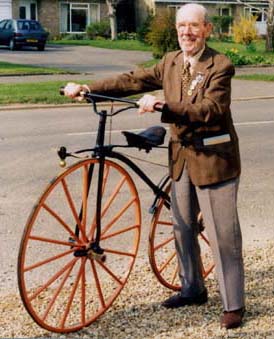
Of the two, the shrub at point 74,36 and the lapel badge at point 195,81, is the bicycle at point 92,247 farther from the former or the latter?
the shrub at point 74,36

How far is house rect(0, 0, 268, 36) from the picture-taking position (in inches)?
2162

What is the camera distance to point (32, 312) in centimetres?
422

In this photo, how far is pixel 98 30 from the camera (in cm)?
5428

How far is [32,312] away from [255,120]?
429 inches

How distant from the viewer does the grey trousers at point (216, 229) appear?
441 cm

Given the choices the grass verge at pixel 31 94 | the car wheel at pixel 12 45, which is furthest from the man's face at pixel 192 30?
the car wheel at pixel 12 45

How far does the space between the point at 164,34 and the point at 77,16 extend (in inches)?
1118

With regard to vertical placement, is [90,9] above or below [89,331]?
above

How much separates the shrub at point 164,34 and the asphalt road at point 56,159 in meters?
12.5

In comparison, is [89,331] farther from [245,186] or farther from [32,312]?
[245,186]

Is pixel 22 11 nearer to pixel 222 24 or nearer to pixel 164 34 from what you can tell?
pixel 222 24

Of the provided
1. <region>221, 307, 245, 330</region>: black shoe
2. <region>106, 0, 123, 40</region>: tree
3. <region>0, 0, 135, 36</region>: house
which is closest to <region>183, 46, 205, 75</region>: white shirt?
<region>221, 307, 245, 330</region>: black shoe

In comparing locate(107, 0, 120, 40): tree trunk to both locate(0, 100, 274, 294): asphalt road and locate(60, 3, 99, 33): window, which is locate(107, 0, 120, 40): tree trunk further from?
locate(0, 100, 274, 294): asphalt road

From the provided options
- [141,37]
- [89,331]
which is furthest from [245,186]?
[141,37]
